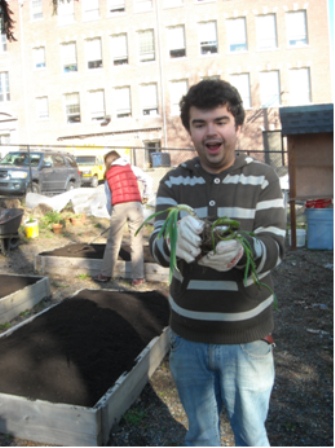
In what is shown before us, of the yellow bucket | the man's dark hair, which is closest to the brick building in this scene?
the yellow bucket

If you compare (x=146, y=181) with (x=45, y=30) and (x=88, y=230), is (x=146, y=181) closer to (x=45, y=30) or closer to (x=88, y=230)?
(x=88, y=230)

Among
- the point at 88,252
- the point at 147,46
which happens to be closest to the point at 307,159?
the point at 88,252

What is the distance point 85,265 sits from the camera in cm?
622

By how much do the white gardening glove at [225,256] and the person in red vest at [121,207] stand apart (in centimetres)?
411

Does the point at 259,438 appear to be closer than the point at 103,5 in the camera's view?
Yes

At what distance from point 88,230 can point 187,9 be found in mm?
21941

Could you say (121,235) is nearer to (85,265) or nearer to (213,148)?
(85,265)

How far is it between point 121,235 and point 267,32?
24.8m

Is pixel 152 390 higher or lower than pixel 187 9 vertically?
lower

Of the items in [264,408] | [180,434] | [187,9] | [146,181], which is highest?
[187,9]

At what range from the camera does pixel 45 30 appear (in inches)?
1130

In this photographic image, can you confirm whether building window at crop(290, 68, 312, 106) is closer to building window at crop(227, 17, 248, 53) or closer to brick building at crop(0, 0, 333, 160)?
brick building at crop(0, 0, 333, 160)

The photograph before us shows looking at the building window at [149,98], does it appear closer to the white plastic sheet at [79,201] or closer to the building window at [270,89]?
the building window at [270,89]

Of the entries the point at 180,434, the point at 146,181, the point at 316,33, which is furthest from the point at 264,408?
the point at 316,33
